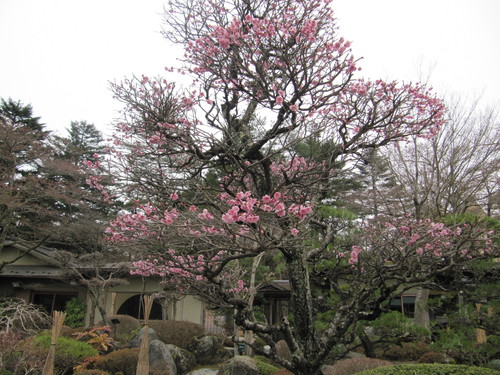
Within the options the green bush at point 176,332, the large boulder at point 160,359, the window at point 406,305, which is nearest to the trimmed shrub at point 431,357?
the window at point 406,305

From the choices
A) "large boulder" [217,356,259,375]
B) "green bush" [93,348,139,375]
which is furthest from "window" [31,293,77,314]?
"large boulder" [217,356,259,375]

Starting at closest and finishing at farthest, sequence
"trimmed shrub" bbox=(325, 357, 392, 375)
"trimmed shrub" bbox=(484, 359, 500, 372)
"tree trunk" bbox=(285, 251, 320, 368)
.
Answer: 1. "tree trunk" bbox=(285, 251, 320, 368)
2. "trimmed shrub" bbox=(325, 357, 392, 375)
3. "trimmed shrub" bbox=(484, 359, 500, 372)

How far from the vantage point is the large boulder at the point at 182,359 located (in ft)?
34.8

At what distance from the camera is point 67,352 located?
798 cm

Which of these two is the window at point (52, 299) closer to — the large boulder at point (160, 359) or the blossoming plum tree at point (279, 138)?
the large boulder at point (160, 359)

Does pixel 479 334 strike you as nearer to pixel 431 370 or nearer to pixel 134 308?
pixel 431 370

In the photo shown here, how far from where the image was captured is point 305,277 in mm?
5570

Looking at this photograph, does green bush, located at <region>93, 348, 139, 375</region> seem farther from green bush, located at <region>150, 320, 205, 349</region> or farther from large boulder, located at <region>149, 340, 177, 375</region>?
green bush, located at <region>150, 320, 205, 349</region>

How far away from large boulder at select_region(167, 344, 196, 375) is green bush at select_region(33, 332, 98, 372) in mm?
2812

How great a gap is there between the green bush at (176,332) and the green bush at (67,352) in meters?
4.09

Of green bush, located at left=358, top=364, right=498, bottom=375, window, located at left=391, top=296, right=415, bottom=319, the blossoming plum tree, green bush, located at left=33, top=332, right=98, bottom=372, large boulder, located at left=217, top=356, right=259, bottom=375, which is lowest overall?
large boulder, located at left=217, top=356, right=259, bottom=375

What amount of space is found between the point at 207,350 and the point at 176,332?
132 cm

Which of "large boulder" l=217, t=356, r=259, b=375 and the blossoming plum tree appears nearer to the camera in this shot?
the blossoming plum tree

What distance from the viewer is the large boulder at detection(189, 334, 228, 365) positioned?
11922mm
